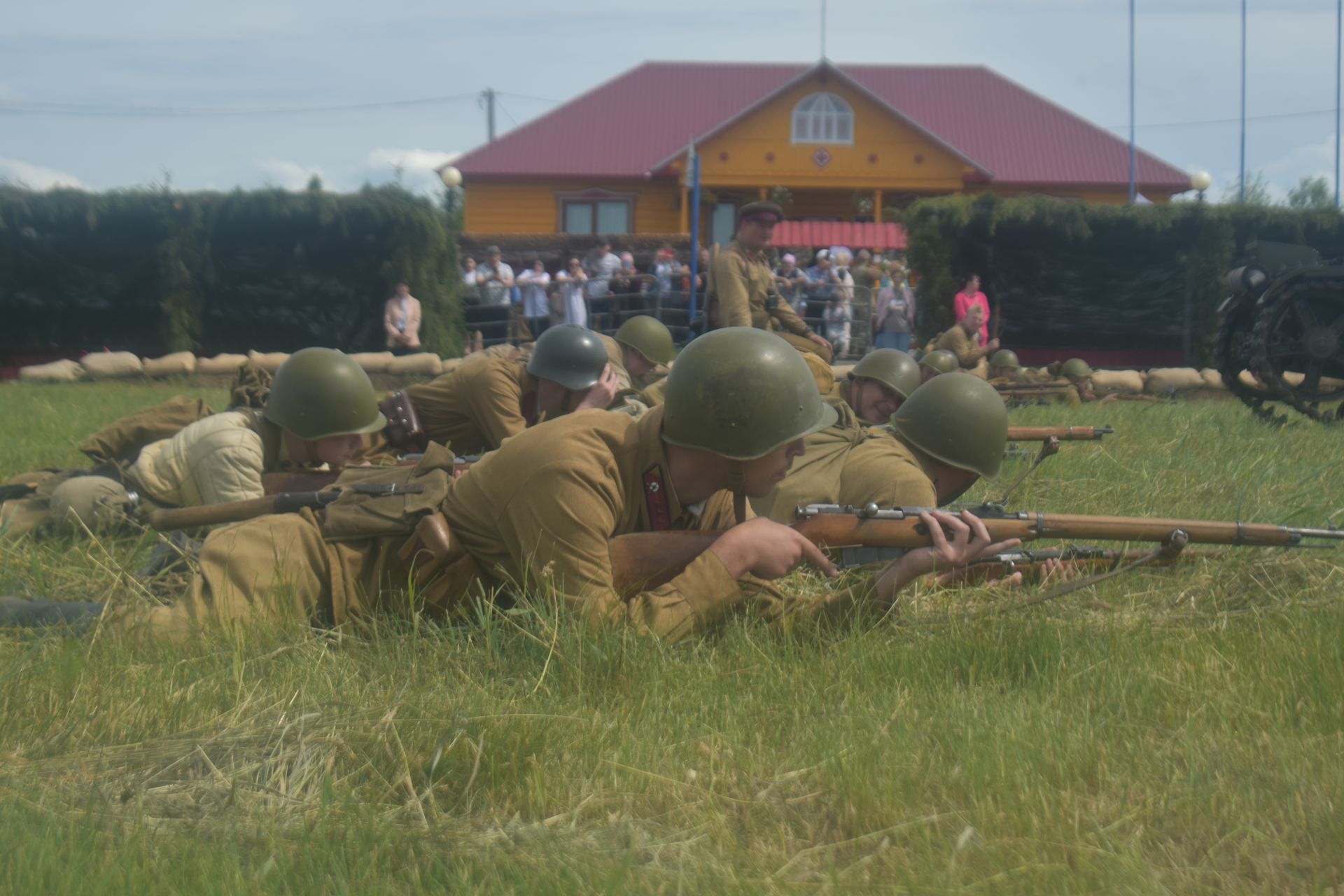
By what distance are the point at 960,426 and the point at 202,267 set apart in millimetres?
19689

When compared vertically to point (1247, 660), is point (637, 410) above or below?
above

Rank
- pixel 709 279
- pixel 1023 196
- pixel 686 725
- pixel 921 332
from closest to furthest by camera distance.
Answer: pixel 686 725
pixel 709 279
pixel 921 332
pixel 1023 196

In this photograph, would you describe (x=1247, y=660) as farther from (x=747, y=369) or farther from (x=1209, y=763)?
(x=747, y=369)

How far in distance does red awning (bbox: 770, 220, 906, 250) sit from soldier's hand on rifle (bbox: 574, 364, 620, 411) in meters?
24.5

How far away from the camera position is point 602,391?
7965 millimetres

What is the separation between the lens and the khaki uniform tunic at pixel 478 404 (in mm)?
8086

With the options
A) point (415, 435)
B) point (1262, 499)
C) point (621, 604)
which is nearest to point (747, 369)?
point (621, 604)

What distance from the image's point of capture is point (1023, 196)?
23.1m

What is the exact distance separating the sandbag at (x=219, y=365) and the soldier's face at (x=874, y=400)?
1396 cm

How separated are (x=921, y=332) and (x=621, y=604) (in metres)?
18.0

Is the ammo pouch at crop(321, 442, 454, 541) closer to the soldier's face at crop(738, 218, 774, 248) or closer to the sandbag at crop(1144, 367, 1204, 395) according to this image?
the soldier's face at crop(738, 218, 774, 248)

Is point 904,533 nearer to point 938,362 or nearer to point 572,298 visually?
point 938,362

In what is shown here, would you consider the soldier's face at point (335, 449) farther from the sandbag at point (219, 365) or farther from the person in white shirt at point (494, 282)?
the person in white shirt at point (494, 282)

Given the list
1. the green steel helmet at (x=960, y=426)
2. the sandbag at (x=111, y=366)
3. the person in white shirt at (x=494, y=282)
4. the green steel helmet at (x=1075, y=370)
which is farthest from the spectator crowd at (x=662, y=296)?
the green steel helmet at (x=960, y=426)
